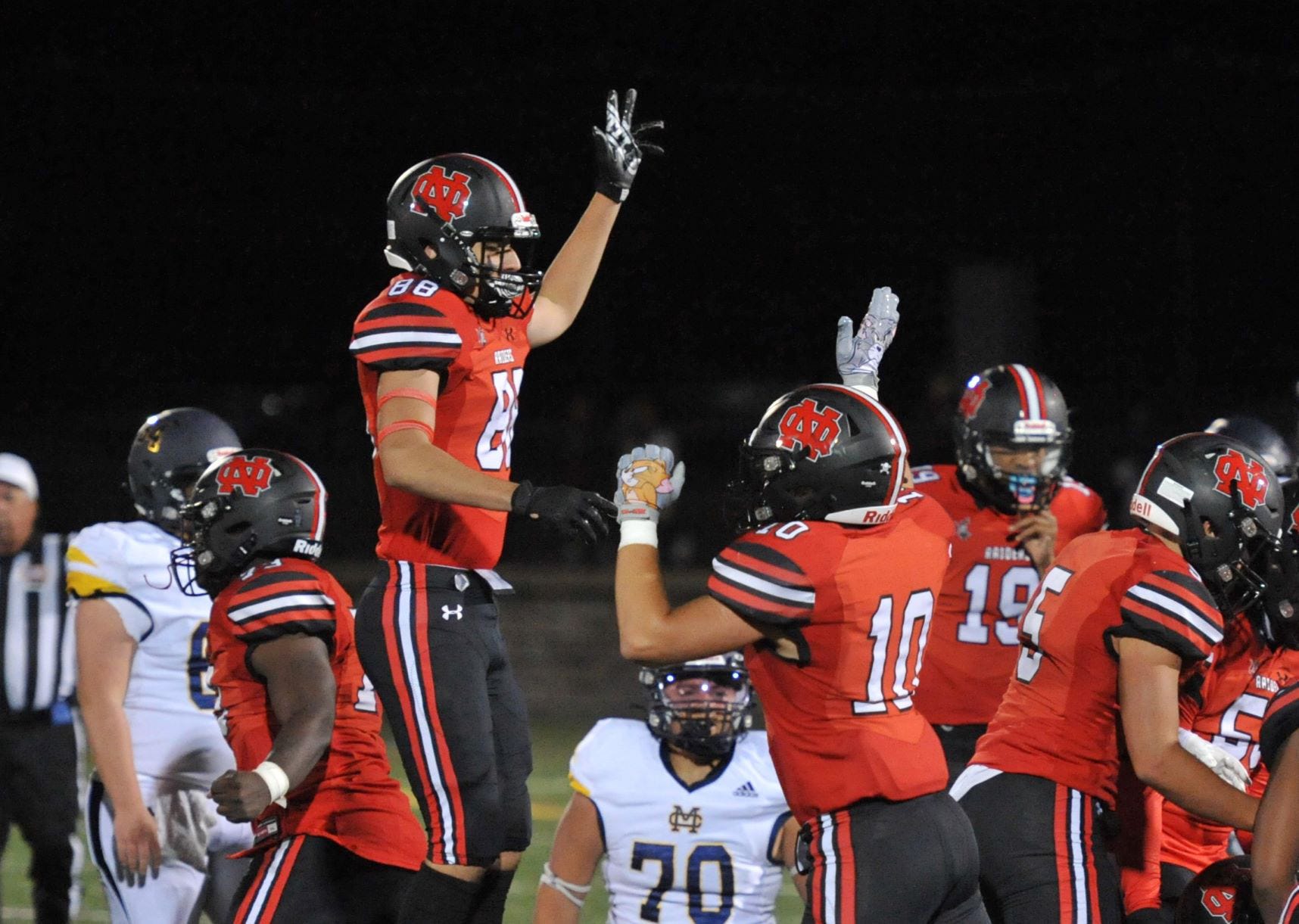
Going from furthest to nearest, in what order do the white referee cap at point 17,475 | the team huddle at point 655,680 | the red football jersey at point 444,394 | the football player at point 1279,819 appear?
1. the white referee cap at point 17,475
2. the red football jersey at point 444,394
3. the team huddle at point 655,680
4. the football player at point 1279,819

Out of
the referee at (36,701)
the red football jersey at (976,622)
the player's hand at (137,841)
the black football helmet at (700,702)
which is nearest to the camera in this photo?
the player's hand at (137,841)

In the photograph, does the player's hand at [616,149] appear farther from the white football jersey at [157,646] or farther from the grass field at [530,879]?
the grass field at [530,879]

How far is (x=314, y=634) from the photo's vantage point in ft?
13.2

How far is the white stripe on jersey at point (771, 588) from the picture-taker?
11.0 ft

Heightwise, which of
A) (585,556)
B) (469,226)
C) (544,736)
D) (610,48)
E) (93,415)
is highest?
(610,48)

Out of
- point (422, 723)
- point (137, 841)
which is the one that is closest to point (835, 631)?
point (422, 723)

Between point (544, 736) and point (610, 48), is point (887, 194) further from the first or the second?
point (544, 736)

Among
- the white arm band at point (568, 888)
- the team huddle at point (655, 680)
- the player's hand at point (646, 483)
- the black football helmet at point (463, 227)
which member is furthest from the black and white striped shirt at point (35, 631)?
the player's hand at point (646, 483)

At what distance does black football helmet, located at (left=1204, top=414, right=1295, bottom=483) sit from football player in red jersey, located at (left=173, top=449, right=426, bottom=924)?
3644 mm

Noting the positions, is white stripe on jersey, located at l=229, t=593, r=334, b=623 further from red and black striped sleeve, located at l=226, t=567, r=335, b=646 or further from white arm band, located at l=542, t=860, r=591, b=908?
white arm band, located at l=542, t=860, r=591, b=908

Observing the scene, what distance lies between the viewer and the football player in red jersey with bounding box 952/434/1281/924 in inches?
144

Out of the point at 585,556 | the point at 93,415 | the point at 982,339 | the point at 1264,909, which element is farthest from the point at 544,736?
the point at 1264,909

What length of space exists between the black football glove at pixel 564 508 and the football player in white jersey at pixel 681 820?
1.35 metres

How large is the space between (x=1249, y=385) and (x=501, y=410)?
50.3ft
